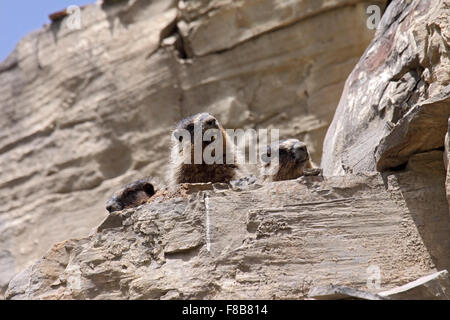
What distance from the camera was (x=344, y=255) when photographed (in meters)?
4.57

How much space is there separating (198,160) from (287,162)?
89cm

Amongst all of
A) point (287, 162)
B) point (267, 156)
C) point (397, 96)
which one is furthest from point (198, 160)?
point (397, 96)

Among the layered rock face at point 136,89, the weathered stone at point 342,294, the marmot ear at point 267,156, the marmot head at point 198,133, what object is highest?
the layered rock face at point 136,89

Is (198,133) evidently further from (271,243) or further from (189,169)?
(271,243)

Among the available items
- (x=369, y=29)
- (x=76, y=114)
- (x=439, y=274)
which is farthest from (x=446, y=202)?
(x=76, y=114)

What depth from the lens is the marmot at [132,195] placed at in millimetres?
7484

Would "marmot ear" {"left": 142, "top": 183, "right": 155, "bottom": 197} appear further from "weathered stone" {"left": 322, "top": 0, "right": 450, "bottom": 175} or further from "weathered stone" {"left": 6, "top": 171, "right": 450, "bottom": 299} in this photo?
"weathered stone" {"left": 6, "top": 171, "right": 450, "bottom": 299}

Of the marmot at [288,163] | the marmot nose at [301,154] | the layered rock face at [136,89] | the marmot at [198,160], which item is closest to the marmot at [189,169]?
the marmot at [198,160]

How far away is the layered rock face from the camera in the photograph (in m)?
12.3

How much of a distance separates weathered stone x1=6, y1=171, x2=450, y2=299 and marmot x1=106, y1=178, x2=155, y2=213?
2399 millimetres

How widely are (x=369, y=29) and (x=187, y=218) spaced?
25.5 feet

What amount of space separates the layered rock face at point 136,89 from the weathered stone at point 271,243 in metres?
7.24

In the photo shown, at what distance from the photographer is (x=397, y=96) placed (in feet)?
18.8

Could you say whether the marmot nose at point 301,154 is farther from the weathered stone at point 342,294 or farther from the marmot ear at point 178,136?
the weathered stone at point 342,294
